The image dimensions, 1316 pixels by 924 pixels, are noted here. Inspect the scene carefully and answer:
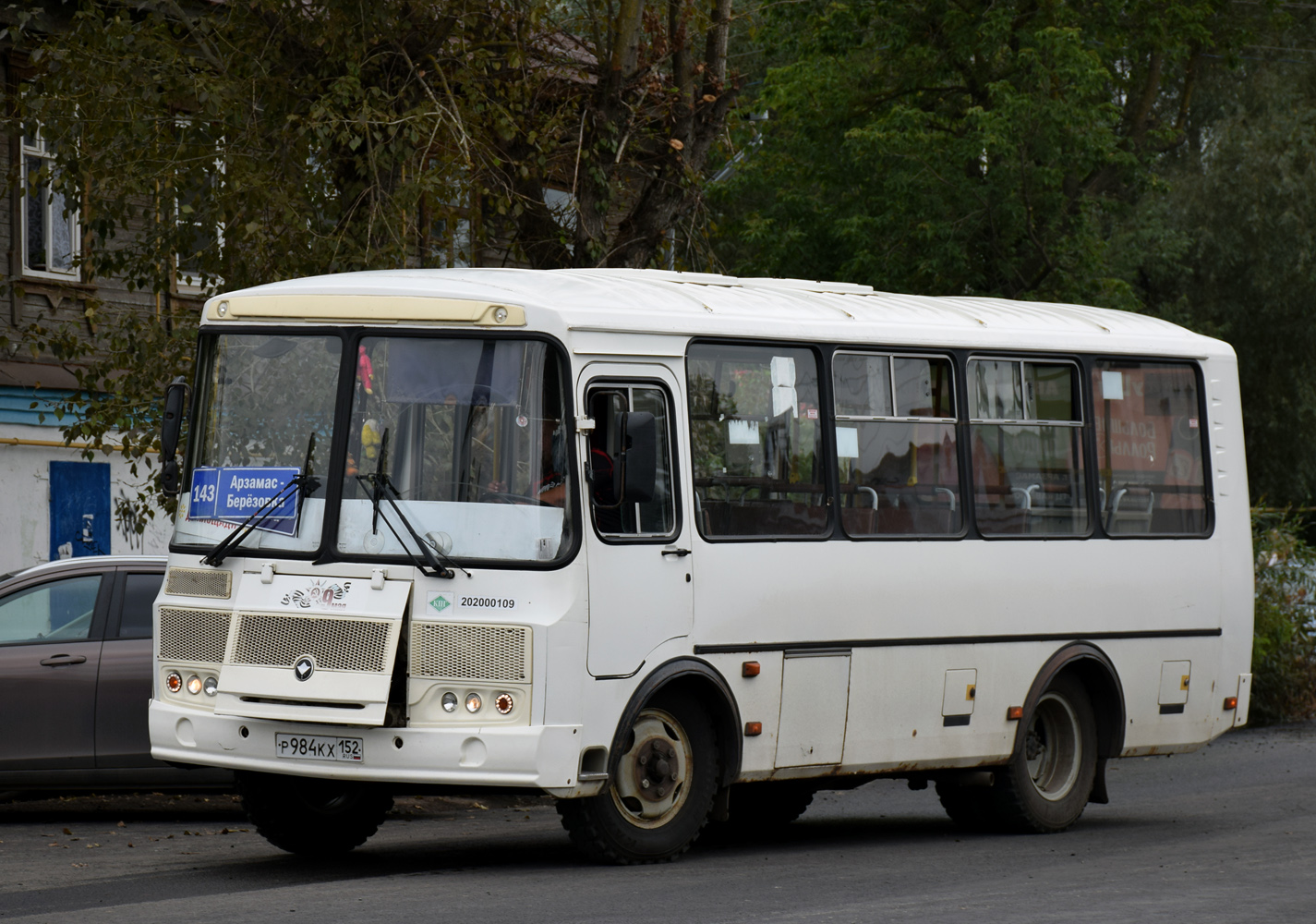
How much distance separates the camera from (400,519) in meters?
9.30

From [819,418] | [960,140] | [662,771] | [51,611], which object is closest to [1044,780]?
[819,418]

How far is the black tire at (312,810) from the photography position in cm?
1012

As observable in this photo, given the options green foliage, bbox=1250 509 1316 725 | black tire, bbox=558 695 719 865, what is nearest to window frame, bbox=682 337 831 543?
black tire, bbox=558 695 719 865

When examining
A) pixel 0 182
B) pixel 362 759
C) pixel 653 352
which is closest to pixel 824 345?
pixel 653 352

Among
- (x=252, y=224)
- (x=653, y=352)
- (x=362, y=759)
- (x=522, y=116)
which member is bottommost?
(x=362, y=759)

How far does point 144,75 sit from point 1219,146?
31.0 meters

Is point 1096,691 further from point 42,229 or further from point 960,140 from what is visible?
point 960,140

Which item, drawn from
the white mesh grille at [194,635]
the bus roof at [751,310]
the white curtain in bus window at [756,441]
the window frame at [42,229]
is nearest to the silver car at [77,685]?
the white mesh grille at [194,635]

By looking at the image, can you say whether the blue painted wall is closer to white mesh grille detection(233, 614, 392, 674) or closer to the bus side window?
white mesh grille detection(233, 614, 392, 674)

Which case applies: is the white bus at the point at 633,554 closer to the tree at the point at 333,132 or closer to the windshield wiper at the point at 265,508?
the windshield wiper at the point at 265,508

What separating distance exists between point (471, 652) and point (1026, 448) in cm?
435

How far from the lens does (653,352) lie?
991cm

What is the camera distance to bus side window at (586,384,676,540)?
9.51 metres

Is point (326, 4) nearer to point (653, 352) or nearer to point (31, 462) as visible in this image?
point (653, 352)
